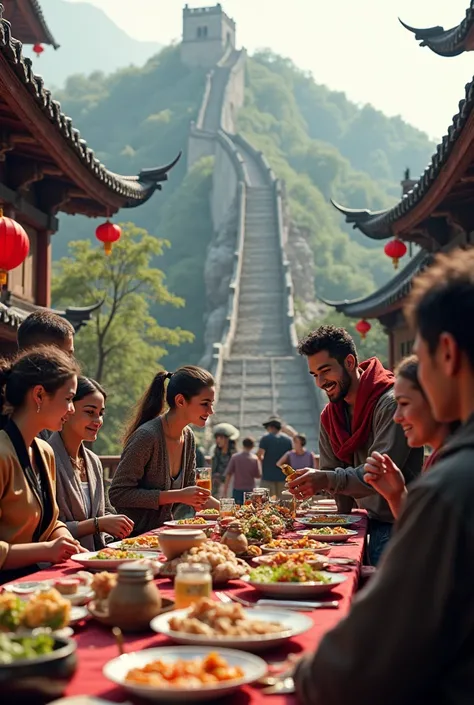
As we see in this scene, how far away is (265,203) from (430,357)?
4886 cm

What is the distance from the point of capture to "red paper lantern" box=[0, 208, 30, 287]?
8.26m

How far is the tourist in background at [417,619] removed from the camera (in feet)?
5.82

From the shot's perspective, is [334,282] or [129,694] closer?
[129,694]

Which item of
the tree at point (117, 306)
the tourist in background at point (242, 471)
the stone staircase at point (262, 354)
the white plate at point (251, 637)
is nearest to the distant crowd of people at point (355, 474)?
the white plate at point (251, 637)

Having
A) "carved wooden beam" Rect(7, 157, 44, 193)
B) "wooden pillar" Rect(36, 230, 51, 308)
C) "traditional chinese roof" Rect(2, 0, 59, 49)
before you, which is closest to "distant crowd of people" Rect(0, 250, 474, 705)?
"carved wooden beam" Rect(7, 157, 44, 193)

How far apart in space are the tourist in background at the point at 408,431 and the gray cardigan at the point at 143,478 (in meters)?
1.82

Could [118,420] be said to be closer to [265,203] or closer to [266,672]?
[265,203]

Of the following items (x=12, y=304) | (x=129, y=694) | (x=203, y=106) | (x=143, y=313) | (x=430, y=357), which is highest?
(x=203, y=106)

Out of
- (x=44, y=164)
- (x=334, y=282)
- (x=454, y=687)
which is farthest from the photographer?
(x=334, y=282)

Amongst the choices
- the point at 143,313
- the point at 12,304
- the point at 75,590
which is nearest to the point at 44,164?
the point at 12,304

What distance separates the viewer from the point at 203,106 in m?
72.6

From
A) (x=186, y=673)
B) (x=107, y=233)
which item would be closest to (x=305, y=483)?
(x=186, y=673)

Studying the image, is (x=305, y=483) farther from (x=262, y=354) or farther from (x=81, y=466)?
(x=262, y=354)

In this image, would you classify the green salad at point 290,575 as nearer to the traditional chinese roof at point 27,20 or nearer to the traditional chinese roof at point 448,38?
the traditional chinese roof at point 448,38
